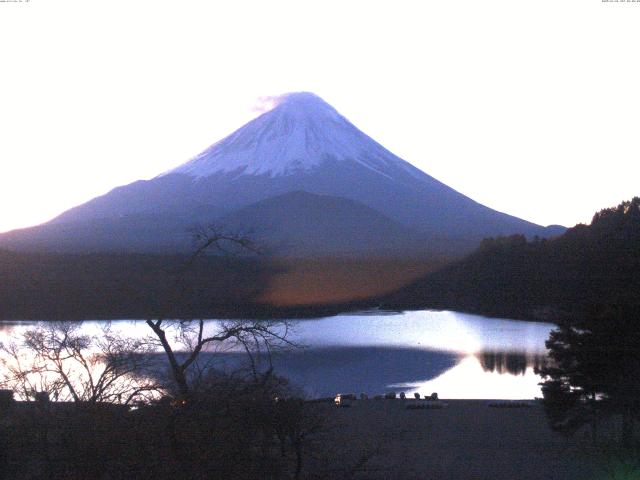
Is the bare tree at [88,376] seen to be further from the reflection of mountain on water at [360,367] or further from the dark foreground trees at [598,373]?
the reflection of mountain on water at [360,367]

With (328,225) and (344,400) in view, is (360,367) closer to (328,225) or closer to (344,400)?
(344,400)

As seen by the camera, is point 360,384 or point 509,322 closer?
point 360,384

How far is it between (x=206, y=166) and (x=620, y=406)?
55053 millimetres

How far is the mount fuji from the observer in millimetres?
41969

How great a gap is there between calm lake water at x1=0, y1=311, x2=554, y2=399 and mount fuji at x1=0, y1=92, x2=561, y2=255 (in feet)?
48.4

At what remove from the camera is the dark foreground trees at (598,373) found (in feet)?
23.0

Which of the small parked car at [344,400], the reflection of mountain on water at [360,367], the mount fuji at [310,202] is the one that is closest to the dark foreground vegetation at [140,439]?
the small parked car at [344,400]

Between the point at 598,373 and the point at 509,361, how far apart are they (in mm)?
8223

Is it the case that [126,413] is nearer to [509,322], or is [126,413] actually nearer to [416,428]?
[416,428]

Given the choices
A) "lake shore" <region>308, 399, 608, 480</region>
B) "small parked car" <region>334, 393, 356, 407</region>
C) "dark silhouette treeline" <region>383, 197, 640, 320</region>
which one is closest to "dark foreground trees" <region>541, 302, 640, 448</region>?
→ "lake shore" <region>308, 399, 608, 480</region>

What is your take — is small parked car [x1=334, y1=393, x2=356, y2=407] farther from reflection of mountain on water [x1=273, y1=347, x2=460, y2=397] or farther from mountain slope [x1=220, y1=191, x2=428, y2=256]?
mountain slope [x1=220, y1=191, x2=428, y2=256]

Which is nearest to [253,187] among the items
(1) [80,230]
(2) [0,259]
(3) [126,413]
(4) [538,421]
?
(1) [80,230]

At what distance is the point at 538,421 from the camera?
8.82m

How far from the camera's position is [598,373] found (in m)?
7.18
